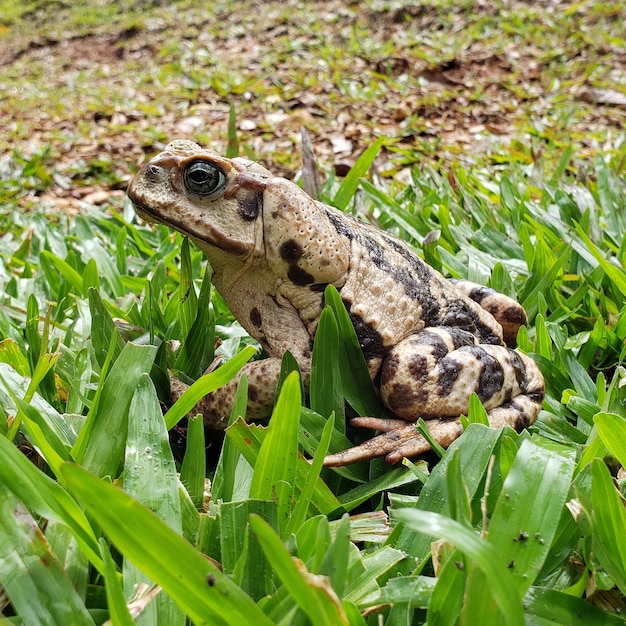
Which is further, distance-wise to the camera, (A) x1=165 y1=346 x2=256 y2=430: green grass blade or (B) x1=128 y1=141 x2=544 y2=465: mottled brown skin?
(B) x1=128 y1=141 x2=544 y2=465: mottled brown skin

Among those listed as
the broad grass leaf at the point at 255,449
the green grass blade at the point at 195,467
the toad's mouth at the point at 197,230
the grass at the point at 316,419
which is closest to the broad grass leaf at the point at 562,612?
the grass at the point at 316,419

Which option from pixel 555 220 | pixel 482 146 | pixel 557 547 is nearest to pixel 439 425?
pixel 557 547

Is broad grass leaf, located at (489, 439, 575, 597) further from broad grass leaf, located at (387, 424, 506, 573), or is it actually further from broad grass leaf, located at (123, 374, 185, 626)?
broad grass leaf, located at (123, 374, 185, 626)

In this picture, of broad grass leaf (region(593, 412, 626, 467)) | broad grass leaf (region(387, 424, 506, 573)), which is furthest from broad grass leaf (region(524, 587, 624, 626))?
broad grass leaf (region(593, 412, 626, 467))

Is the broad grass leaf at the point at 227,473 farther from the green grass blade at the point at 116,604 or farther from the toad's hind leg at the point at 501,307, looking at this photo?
the toad's hind leg at the point at 501,307

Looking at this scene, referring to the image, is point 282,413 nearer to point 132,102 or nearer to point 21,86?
point 132,102

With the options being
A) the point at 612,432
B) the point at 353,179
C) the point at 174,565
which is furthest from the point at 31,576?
the point at 353,179
